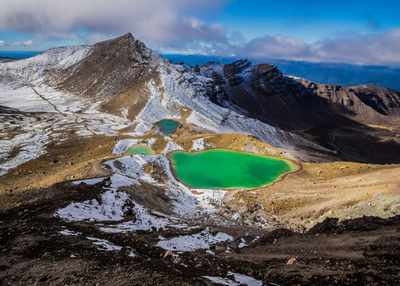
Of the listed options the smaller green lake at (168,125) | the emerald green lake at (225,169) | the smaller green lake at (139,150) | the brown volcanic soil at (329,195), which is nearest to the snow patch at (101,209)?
the brown volcanic soil at (329,195)

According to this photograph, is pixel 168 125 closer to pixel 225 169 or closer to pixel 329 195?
pixel 225 169

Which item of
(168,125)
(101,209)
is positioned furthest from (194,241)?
(168,125)

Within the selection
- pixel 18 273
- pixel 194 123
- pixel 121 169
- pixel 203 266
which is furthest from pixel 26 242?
pixel 194 123

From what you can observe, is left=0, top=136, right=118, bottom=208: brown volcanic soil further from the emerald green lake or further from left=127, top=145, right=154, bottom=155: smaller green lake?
the emerald green lake

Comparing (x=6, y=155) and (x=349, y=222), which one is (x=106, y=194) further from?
(x=6, y=155)

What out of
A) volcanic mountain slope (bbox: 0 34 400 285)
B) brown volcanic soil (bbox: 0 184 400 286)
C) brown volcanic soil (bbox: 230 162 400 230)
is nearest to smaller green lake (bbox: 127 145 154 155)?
volcanic mountain slope (bbox: 0 34 400 285)

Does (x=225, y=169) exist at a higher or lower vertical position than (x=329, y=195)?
lower

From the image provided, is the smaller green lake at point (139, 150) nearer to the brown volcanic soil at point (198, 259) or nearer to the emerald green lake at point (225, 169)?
the emerald green lake at point (225, 169)
